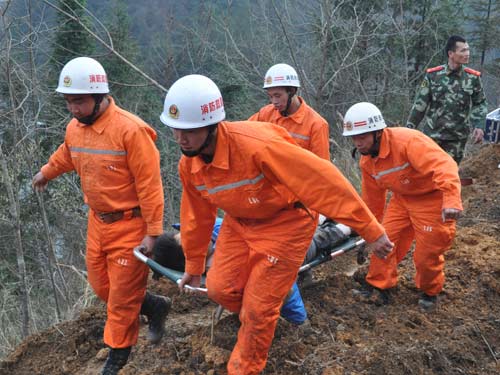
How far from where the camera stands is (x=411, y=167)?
4.36 meters

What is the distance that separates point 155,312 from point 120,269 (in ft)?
1.94

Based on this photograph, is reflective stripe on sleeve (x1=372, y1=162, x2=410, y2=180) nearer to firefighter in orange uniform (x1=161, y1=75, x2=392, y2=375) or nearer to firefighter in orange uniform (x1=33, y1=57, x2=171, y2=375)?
firefighter in orange uniform (x1=161, y1=75, x2=392, y2=375)

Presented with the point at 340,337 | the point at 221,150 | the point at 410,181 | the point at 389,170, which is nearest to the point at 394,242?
the point at 410,181

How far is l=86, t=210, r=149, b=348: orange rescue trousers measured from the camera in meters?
3.83

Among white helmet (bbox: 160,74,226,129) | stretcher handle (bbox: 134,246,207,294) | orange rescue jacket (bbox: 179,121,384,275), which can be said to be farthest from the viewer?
stretcher handle (bbox: 134,246,207,294)

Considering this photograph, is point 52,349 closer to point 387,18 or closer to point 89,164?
point 89,164

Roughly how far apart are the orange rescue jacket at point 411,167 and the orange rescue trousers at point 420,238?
115 millimetres

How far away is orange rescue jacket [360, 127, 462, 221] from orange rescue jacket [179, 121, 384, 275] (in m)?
1.33

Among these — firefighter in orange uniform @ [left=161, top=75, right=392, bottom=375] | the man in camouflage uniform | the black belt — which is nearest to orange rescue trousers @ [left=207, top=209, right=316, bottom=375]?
firefighter in orange uniform @ [left=161, top=75, right=392, bottom=375]

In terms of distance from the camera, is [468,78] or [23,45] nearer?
[468,78]

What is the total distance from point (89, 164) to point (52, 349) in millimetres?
1873

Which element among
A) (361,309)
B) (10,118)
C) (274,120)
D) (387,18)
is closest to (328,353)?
(361,309)

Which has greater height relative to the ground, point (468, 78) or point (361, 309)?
point (468, 78)

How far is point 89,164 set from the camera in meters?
3.81
